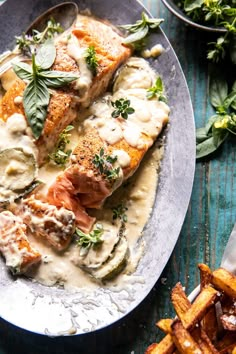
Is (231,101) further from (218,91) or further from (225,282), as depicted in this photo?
(225,282)

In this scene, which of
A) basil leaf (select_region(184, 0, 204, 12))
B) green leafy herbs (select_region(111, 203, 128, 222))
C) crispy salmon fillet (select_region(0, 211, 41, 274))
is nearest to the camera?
crispy salmon fillet (select_region(0, 211, 41, 274))

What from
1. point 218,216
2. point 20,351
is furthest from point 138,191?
point 20,351

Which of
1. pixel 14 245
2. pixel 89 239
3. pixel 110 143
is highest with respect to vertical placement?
pixel 110 143

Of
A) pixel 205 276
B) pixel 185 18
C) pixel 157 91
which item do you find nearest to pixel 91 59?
pixel 157 91

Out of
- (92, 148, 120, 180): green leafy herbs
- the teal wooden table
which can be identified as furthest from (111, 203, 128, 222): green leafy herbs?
the teal wooden table

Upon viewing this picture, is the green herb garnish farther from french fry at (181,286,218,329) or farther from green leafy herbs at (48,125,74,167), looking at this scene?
french fry at (181,286,218,329)

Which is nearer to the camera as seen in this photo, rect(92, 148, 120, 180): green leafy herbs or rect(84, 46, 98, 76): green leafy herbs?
rect(92, 148, 120, 180): green leafy herbs

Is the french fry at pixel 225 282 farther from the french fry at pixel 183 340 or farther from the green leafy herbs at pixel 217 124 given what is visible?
the green leafy herbs at pixel 217 124

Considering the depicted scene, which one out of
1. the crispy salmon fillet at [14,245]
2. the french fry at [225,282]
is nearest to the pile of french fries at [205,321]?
the french fry at [225,282]
